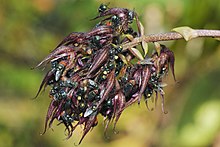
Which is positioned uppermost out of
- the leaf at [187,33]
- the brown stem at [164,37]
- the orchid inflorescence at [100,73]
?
the leaf at [187,33]

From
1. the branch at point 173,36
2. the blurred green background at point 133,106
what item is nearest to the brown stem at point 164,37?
the branch at point 173,36

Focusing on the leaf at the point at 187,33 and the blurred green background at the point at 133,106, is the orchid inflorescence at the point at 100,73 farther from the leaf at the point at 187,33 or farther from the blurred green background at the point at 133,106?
the blurred green background at the point at 133,106

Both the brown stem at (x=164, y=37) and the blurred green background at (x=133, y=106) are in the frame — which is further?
the blurred green background at (x=133, y=106)

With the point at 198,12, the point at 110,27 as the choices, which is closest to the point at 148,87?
the point at 110,27

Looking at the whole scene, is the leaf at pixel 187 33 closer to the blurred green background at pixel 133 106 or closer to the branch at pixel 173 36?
the branch at pixel 173 36

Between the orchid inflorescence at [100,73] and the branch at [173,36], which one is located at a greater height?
the branch at [173,36]

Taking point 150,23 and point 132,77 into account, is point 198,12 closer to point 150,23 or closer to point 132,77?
point 150,23

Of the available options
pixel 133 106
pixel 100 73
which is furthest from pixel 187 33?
pixel 133 106

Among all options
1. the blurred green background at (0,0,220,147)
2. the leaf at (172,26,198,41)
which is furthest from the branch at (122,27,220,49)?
the blurred green background at (0,0,220,147)
